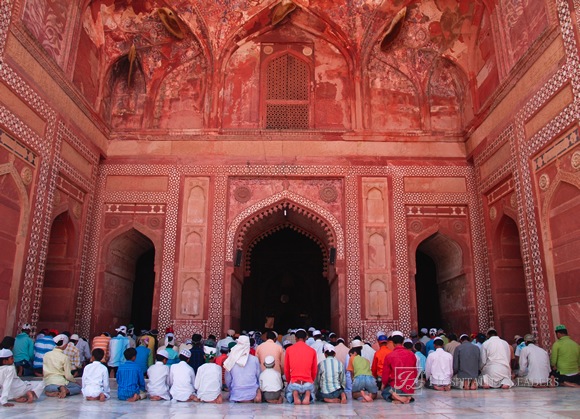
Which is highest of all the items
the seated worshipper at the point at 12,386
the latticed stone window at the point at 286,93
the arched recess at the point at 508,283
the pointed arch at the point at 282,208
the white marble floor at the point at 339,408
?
the latticed stone window at the point at 286,93

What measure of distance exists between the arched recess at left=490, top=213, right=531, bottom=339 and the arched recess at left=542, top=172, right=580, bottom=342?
1.73 meters

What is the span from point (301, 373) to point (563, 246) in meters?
4.28

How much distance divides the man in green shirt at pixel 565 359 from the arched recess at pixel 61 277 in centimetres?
784

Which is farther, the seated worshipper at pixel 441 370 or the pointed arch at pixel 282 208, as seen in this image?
the pointed arch at pixel 282 208

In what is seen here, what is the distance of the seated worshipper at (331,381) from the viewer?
556cm

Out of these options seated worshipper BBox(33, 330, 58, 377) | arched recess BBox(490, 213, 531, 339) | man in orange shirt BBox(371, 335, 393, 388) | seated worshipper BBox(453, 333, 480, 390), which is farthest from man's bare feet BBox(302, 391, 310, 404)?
arched recess BBox(490, 213, 531, 339)

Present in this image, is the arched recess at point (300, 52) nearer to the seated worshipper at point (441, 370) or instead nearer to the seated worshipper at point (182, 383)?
the seated worshipper at point (441, 370)

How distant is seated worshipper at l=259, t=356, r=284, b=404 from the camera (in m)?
5.59

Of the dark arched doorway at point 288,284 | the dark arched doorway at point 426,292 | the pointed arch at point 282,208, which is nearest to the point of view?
the pointed arch at point 282,208

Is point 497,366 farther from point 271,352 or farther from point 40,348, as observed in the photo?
point 40,348

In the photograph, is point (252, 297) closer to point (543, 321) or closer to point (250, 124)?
point (250, 124)

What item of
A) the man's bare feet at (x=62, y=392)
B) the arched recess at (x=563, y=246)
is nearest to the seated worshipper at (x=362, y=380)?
the arched recess at (x=563, y=246)

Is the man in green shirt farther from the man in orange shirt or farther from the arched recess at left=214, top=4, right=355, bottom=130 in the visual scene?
the arched recess at left=214, top=4, right=355, bottom=130

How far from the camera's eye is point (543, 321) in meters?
7.63
